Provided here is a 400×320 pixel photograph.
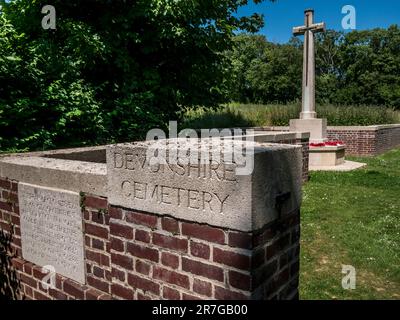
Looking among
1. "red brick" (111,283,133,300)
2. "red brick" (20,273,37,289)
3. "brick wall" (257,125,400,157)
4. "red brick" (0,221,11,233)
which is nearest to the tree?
"red brick" (0,221,11,233)

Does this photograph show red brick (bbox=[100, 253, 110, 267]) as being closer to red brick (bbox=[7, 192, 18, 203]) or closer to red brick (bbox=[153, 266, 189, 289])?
red brick (bbox=[153, 266, 189, 289])

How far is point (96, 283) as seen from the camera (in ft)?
8.07

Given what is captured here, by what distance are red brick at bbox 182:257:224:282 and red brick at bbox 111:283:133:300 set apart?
0.50 m

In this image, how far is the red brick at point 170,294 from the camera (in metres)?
1.89

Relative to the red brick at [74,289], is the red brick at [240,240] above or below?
above

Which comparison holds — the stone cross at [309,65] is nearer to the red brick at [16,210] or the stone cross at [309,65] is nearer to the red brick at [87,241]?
the red brick at [16,210]

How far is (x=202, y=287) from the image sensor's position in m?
1.78

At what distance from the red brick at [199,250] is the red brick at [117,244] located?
55 centimetres

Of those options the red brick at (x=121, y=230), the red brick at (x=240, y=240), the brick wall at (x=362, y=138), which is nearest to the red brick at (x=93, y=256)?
the red brick at (x=121, y=230)

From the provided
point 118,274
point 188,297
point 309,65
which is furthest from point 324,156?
point 188,297

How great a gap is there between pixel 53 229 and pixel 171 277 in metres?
1.26

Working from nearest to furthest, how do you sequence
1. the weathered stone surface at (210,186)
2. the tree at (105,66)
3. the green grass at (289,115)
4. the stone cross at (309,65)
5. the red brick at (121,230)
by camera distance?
the weathered stone surface at (210,186) < the red brick at (121,230) < the tree at (105,66) < the stone cross at (309,65) < the green grass at (289,115)

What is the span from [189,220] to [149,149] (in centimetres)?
45

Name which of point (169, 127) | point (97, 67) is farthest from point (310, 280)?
point (97, 67)
